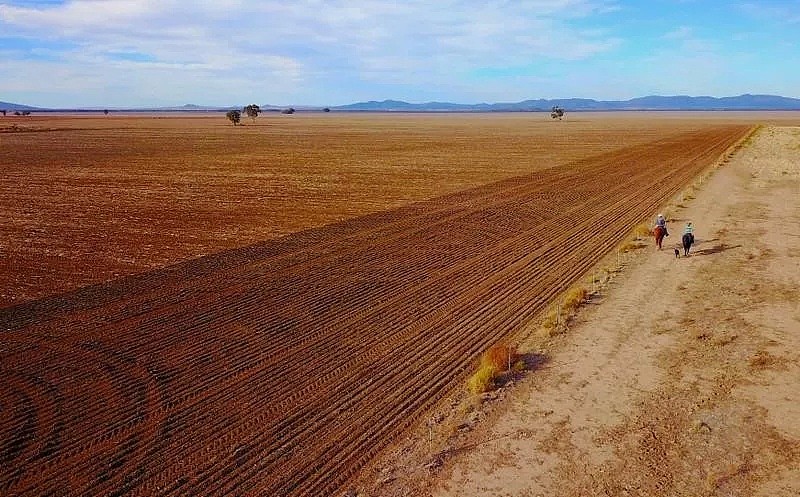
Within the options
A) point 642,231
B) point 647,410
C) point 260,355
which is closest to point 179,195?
point 642,231

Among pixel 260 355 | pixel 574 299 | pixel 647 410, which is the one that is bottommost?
pixel 647 410

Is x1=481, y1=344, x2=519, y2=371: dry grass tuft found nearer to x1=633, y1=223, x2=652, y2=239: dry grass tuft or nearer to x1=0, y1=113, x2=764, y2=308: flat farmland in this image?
x1=0, y1=113, x2=764, y2=308: flat farmland

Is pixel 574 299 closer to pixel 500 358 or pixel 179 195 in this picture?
pixel 500 358

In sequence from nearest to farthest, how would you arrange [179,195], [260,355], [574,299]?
[260,355] < [574,299] < [179,195]

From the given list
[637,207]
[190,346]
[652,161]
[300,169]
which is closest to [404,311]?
[190,346]

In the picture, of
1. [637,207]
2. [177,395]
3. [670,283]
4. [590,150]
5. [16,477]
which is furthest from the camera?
[590,150]

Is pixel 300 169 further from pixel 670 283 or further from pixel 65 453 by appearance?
pixel 65 453

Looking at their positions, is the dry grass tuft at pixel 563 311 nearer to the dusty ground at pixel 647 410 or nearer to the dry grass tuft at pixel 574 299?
the dry grass tuft at pixel 574 299
